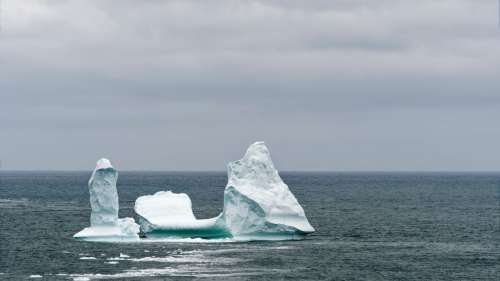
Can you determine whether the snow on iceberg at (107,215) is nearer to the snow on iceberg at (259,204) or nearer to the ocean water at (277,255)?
the ocean water at (277,255)

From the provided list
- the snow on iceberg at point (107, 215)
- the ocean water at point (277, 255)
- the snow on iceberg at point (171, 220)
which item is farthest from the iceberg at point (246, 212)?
the snow on iceberg at point (107, 215)

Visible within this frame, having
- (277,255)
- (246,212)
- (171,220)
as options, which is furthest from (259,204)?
(171,220)

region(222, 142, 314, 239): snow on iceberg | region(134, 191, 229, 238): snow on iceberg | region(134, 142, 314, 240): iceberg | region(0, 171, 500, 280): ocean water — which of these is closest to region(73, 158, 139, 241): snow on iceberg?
region(0, 171, 500, 280): ocean water

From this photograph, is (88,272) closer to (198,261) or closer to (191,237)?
(198,261)

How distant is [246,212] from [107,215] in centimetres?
1042

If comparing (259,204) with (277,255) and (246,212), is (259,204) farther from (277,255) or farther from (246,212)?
(277,255)

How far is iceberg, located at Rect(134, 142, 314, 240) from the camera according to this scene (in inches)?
2616

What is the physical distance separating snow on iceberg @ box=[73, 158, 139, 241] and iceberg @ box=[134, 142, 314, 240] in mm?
2114

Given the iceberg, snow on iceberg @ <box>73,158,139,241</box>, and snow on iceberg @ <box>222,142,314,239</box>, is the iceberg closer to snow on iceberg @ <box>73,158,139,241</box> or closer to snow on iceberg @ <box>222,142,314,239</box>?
snow on iceberg @ <box>222,142,314,239</box>

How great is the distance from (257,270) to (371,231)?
31.7 meters

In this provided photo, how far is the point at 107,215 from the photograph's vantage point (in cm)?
6500

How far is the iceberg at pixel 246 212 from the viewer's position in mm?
66438

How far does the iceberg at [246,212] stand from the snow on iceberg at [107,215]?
211cm

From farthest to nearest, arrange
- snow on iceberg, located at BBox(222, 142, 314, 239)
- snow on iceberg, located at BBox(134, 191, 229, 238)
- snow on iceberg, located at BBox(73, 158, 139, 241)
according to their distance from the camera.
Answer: snow on iceberg, located at BBox(134, 191, 229, 238) < snow on iceberg, located at BBox(222, 142, 314, 239) < snow on iceberg, located at BBox(73, 158, 139, 241)
